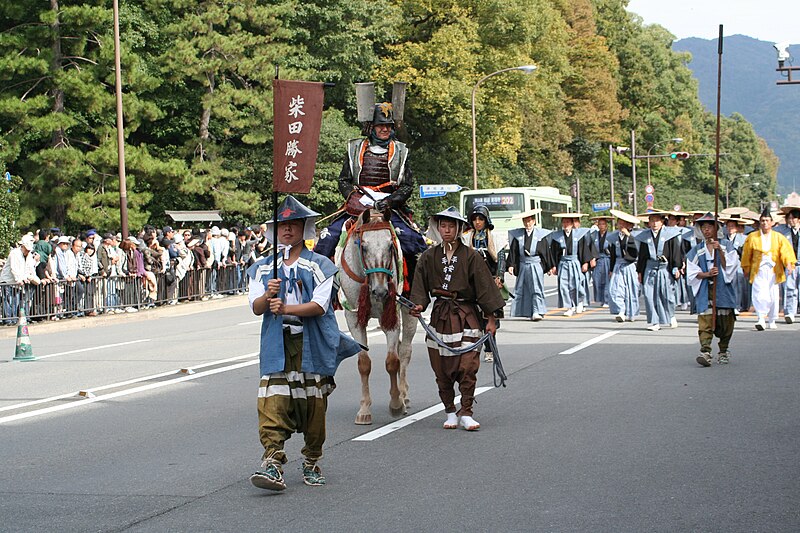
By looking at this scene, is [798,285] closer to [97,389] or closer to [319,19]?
[97,389]

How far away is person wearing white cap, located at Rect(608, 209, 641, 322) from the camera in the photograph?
21594 millimetres

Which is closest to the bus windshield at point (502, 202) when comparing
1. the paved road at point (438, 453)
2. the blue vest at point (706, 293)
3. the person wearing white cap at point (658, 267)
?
the person wearing white cap at point (658, 267)

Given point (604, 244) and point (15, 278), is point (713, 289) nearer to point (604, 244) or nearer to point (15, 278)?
point (604, 244)

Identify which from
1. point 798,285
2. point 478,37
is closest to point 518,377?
point 798,285

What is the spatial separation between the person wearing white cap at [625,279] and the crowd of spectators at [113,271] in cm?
650

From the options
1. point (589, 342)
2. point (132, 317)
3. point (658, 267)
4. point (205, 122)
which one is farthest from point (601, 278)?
point (205, 122)

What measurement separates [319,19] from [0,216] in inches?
894

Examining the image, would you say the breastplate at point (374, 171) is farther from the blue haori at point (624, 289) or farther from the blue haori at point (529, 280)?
the blue haori at point (624, 289)

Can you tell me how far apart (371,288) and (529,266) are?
12300 mm

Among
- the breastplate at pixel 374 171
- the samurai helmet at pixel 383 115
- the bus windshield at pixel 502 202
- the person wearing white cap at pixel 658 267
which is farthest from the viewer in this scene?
the bus windshield at pixel 502 202

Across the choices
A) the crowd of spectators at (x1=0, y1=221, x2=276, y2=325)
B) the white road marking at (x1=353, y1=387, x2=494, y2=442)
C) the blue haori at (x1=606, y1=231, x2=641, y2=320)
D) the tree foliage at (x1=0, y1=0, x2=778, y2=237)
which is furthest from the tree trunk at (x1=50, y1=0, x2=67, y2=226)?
the white road marking at (x1=353, y1=387, x2=494, y2=442)

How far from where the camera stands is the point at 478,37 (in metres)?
57.2

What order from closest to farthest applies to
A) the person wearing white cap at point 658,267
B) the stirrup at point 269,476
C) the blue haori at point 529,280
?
the stirrup at point 269,476, the person wearing white cap at point 658,267, the blue haori at point 529,280

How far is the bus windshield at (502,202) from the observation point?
4509 centimetres
